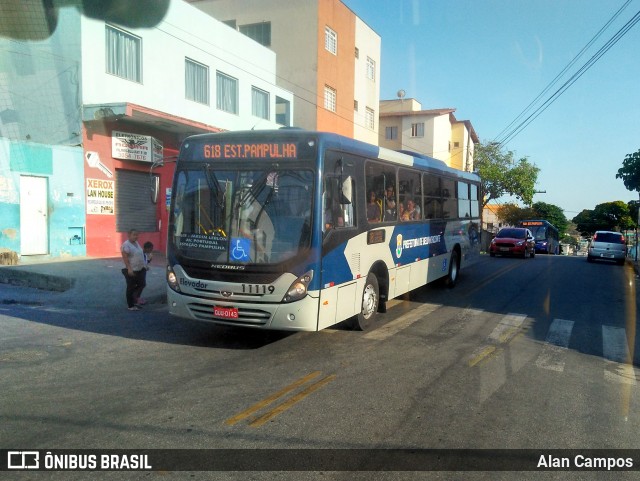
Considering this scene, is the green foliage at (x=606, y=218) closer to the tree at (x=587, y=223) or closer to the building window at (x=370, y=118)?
the tree at (x=587, y=223)

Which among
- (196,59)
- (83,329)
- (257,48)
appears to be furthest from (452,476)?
(257,48)

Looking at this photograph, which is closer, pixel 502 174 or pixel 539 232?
pixel 539 232

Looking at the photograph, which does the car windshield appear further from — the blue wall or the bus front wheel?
the blue wall

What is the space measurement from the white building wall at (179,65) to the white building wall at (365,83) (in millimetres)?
10126

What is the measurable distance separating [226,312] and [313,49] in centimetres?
2470

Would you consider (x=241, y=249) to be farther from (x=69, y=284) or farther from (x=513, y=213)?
(x=513, y=213)

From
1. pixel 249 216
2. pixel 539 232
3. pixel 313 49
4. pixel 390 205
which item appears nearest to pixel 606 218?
pixel 539 232

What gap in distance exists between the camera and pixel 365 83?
34938 mm

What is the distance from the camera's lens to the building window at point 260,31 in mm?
30406

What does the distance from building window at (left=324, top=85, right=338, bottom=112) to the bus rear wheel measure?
895 inches

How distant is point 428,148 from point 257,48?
27.4m

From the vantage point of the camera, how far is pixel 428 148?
48469mm

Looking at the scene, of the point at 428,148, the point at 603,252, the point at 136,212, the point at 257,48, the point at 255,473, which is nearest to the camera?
the point at 255,473

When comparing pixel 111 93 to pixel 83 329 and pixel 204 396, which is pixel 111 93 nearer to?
pixel 83 329
